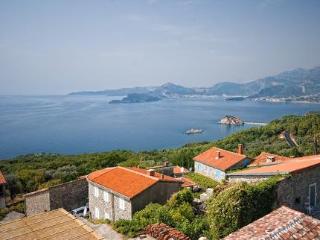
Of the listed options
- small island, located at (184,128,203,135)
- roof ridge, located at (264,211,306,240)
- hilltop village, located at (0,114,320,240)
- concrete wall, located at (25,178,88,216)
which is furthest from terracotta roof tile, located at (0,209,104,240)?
small island, located at (184,128,203,135)

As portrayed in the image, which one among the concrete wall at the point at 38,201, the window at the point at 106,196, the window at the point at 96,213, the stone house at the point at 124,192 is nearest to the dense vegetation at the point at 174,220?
the stone house at the point at 124,192

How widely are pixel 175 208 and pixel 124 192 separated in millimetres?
4577

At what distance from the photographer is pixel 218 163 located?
36.5 m

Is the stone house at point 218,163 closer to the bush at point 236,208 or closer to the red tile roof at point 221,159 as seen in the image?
the red tile roof at point 221,159

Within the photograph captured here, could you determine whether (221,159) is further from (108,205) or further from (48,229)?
(48,229)

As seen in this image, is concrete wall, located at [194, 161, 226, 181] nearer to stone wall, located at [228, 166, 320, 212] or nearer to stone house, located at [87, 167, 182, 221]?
stone house, located at [87, 167, 182, 221]

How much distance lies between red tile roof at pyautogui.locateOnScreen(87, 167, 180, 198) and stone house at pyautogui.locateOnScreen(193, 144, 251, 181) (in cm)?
1336

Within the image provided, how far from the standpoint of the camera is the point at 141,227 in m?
15.0

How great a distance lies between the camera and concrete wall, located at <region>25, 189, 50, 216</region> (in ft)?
79.6

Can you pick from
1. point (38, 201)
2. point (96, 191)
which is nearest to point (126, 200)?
point (96, 191)

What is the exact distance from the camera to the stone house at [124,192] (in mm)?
20547

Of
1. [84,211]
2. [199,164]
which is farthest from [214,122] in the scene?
[84,211]

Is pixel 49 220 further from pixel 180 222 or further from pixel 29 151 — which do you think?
pixel 29 151

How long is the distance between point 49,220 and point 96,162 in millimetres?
32765
